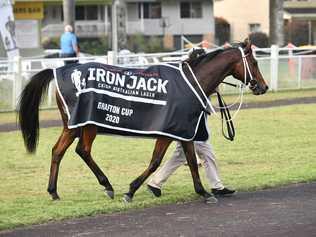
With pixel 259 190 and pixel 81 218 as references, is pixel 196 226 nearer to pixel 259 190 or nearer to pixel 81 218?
pixel 81 218

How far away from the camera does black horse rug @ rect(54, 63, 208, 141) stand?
8.56 meters

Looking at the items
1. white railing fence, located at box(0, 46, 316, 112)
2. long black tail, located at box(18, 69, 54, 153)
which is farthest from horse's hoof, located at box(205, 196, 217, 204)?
white railing fence, located at box(0, 46, 316, 112)

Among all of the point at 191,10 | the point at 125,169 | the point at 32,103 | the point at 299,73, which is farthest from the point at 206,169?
the point at 191,10

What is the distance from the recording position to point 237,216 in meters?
7.89

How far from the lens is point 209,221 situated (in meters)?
7.67

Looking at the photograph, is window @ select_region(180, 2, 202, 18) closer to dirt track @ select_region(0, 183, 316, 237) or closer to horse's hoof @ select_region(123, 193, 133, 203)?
dirt track @ select_region(0, 183, 316, 237)

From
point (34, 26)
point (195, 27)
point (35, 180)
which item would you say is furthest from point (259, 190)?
point (195, 27)

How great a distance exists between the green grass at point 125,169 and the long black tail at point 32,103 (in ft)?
2.53

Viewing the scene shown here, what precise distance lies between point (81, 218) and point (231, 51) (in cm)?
263

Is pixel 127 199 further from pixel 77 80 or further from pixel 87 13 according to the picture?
pixel 87 13

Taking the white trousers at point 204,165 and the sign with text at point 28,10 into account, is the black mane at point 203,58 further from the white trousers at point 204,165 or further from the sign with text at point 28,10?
the sign with text at point 28,10

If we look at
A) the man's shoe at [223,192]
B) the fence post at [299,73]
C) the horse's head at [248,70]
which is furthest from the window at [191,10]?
the man's shoe at [223,192]

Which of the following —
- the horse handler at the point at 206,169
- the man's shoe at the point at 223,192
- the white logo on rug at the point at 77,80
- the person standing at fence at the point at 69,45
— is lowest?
the man's shoe at the point at 223,192

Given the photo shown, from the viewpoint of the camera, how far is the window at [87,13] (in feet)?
201
